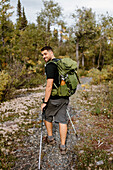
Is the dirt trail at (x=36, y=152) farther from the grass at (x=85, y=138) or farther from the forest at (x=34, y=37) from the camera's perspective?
the forest at (x=34, y=37)

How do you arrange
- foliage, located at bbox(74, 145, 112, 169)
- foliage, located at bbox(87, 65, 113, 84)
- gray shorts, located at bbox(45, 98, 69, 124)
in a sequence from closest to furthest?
foliage, located at bbox(74, 145, 112, 169) < gray shorts, located at bbox(45, 98, 69, 124) < foliage, located at bbox(87, 65, 113, 84)

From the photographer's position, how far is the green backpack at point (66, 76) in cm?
305

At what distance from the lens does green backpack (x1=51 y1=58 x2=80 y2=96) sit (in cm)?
305

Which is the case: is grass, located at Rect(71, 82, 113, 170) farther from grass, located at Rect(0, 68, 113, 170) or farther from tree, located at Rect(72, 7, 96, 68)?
tree, located at Rect(72, 7, 96, 68)

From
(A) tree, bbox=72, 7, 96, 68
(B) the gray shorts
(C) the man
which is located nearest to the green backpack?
(C) the man

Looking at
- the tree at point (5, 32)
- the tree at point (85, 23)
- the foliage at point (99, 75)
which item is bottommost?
the foliage at point (99, 75)

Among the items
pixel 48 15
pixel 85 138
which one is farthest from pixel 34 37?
pixel 85 138

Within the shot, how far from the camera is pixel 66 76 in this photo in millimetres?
3092

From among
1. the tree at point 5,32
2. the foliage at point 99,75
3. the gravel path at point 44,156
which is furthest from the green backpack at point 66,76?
the foliage at point 99,75

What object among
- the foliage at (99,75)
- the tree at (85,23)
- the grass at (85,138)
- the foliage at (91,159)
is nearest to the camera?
the foliage at (91,159)

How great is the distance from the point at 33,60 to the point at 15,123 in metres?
12.3

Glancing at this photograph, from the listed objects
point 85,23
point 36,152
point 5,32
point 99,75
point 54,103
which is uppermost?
point 85,23

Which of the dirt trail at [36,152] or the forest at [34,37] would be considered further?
the forest at [34,37]

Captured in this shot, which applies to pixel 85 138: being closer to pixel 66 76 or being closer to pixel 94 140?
pixel 94 140
